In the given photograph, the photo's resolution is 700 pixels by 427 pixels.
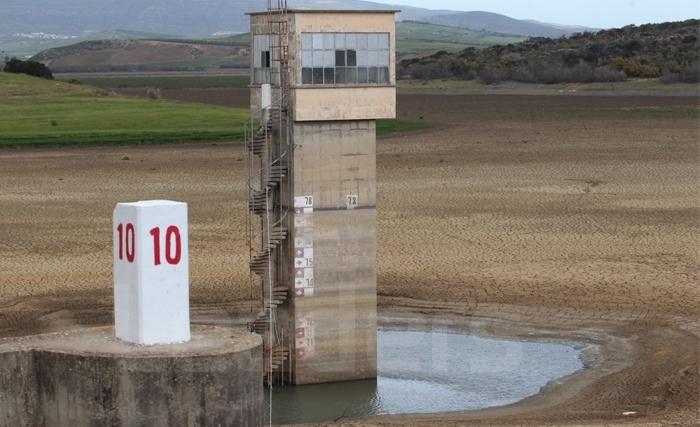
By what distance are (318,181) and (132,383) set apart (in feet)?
27.6

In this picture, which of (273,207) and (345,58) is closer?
(345,58)

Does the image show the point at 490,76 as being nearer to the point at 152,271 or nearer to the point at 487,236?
the point at 487,236

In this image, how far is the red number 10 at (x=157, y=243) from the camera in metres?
17.5

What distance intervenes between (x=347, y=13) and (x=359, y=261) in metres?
4.18

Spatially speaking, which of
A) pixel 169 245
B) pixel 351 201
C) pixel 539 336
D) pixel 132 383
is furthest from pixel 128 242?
pixel 539 336

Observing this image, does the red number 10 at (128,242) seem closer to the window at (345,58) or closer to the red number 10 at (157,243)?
the red number 10 at (157,243)

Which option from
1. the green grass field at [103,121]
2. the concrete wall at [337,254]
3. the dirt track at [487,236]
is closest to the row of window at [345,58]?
the concrete wall at [337,254]

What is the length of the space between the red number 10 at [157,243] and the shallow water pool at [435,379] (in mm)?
6460

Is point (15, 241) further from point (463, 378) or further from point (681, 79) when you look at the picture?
point (681, 79)

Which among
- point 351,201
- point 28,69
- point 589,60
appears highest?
point 589,60

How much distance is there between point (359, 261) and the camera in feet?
85.1

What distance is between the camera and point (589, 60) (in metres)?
104

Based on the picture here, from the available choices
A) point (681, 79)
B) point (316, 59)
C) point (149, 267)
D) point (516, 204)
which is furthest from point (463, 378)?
point (681, 79)

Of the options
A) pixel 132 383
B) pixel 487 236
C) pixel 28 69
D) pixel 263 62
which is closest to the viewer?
pixel 132 383
